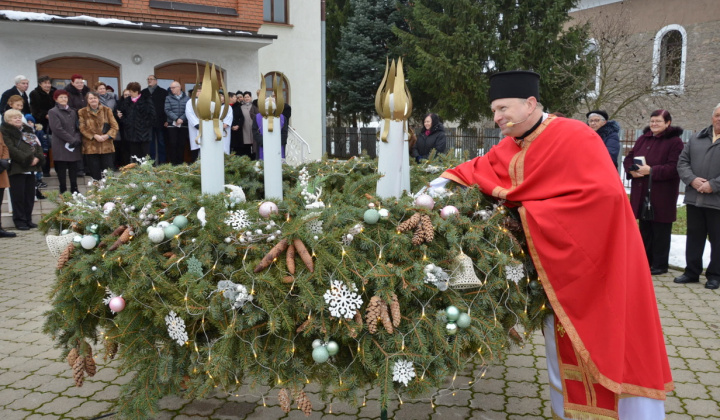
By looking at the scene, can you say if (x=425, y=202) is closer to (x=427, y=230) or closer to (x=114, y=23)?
(x=427, y=230)

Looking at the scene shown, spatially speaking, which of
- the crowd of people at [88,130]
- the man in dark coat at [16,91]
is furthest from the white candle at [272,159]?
the man in dark coat at [16,91]

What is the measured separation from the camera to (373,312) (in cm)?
243

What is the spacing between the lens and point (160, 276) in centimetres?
257

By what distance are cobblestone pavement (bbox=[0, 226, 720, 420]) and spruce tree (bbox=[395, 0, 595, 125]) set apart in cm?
1475

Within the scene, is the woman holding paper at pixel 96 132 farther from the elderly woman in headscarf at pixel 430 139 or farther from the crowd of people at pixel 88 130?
the elderly woman in headscarf at pixel 430 139

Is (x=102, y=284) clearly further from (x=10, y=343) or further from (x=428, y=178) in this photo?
(x=10, y=343)

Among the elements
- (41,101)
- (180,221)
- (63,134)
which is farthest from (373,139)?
(180,221)

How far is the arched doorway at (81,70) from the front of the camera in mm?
13219

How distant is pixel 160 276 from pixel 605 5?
84.8 feet

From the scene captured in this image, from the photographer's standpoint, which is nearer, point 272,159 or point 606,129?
point 272,159

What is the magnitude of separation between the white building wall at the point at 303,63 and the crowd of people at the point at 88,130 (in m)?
5.68

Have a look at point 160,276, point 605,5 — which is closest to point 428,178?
point 160,276

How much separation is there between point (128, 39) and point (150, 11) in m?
1.11

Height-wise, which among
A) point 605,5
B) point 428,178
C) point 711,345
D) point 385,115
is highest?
point 605,5
